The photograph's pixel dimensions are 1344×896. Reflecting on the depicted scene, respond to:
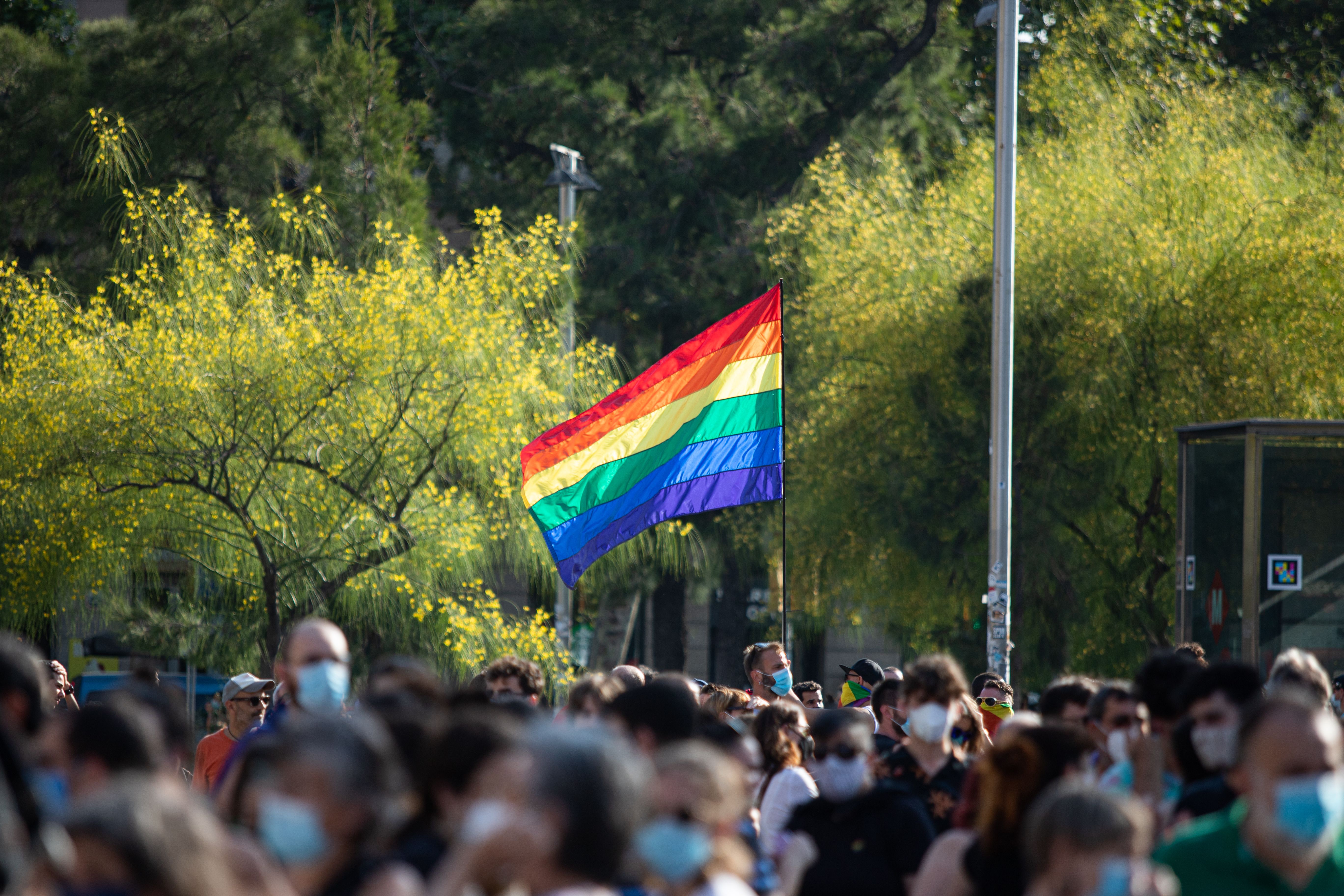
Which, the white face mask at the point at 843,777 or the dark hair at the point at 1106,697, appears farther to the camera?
the dark hair at the point at 1106,697

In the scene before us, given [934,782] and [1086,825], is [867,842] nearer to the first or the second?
[934,782]

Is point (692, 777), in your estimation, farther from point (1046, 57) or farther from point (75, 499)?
point (1046, 57)

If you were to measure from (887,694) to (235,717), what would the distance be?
3560 millimetres

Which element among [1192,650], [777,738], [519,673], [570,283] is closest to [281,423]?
[570,283]

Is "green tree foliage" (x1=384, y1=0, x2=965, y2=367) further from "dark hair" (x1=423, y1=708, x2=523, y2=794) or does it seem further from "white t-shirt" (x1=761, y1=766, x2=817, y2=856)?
"dark hair" (x1=423, y1=708, x2=523, y2=794)

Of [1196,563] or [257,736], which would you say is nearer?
[257,736]

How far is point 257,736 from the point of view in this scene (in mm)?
5422

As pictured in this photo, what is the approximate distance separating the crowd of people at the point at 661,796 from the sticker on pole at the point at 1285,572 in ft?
20.0

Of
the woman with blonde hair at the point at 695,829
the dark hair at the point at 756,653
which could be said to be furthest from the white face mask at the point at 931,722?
the dark hair at the point at 756,653

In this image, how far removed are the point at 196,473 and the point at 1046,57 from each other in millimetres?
12726

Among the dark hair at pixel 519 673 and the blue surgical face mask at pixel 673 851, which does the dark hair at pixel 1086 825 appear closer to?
the blue surgical face mask at pixel 673 851

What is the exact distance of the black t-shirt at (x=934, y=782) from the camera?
581cm

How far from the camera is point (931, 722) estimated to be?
598 centimetres

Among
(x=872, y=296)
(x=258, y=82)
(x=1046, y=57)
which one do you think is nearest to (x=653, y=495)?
(x=872, y=296)
